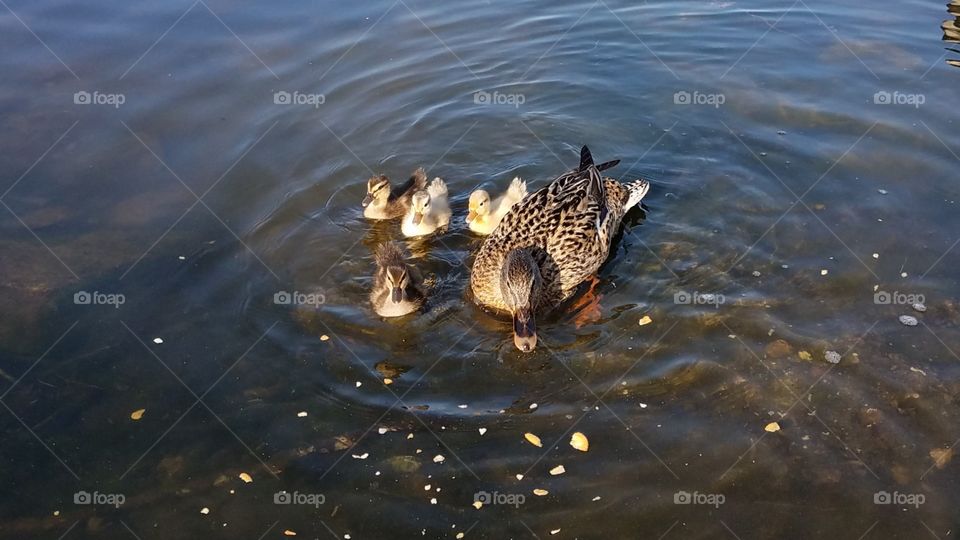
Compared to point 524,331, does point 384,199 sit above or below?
above

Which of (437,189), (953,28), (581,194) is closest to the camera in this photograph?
(581,194)

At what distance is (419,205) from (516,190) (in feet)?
3.50

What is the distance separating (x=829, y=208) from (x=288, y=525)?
585 centimetres

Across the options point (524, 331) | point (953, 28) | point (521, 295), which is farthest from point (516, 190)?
point (953, 28)

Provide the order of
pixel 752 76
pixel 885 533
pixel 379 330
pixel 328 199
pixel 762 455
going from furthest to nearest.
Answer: pixel 752 76 < pixel 328 199 < pixel 379 330 < pixel 762 455 < pixel 885 533

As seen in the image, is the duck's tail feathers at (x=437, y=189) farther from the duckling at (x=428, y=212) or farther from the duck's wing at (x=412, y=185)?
the duck's wing at (x=412, y=185)

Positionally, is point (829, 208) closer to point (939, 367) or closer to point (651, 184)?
point (651, 184)

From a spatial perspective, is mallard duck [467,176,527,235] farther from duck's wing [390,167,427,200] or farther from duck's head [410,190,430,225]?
duck's wing [390,167,427,200]

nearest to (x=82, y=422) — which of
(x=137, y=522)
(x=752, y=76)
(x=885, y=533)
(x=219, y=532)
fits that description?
(x=137, y=522)

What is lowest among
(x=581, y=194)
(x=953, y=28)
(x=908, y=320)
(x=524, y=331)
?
(x=908, y=320)

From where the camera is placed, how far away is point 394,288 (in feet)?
22.8

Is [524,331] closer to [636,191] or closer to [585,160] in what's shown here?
[585,160]

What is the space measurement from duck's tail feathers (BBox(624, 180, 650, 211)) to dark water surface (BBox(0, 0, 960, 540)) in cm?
21

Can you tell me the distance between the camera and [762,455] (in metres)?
5.71
